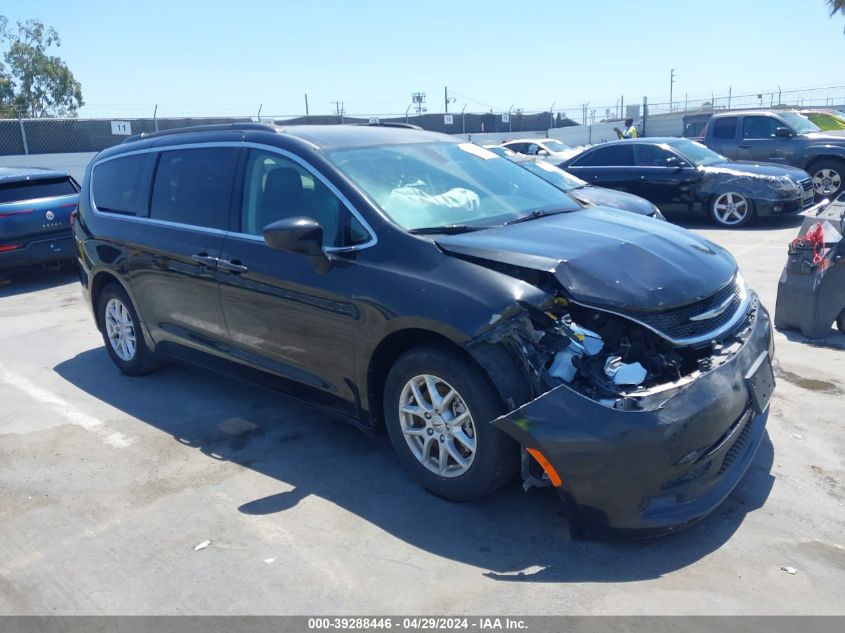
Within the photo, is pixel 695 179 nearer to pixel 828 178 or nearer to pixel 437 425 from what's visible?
pixel 828 178

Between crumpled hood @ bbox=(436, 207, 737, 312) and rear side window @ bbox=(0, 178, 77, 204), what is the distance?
27.8 feet

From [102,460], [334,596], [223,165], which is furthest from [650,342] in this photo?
[102,460]

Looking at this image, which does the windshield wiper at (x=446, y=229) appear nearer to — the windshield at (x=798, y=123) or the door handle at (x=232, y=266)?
the door handle at (x=232, y=266)

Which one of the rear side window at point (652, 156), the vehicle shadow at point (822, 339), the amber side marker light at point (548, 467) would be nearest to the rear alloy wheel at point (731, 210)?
the rear side window at point (652, 156)

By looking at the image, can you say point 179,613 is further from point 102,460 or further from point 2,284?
point 2,284

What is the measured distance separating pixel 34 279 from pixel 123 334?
6.01 metres

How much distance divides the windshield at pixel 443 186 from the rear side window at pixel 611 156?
28.7 ft

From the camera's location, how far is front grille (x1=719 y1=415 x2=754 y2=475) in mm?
3547

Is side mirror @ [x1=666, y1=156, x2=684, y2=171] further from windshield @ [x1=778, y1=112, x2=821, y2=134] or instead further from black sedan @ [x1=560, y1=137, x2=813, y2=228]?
windshield @ [x1=778, y1=112, x2=821, y2=134]

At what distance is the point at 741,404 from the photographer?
3.54m

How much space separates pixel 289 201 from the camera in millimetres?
4535

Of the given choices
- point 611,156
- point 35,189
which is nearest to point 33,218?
point 35,189

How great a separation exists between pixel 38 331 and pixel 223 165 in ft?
14.2

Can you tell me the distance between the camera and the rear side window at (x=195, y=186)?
4.93 meters
